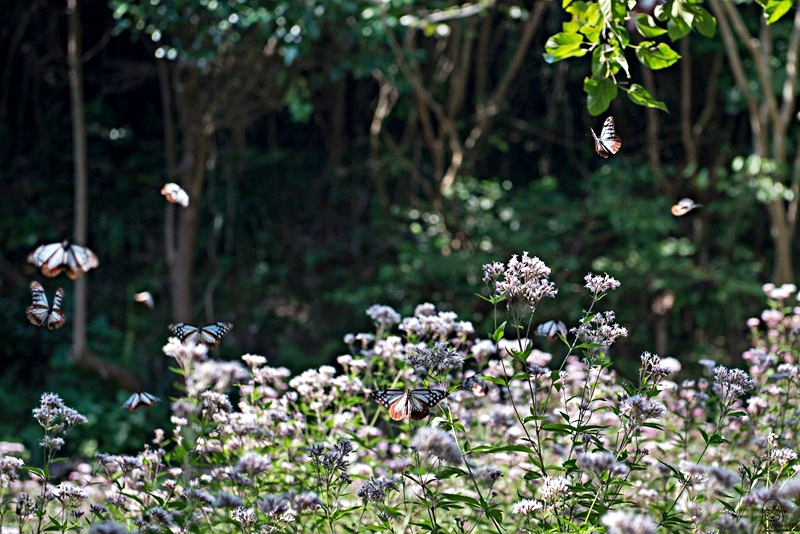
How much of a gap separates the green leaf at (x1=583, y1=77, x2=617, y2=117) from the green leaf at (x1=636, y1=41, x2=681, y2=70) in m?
0.10

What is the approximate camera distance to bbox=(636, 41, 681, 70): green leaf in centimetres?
203

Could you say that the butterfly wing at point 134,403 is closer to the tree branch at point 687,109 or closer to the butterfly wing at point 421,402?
the butterfly wing at point 421,402

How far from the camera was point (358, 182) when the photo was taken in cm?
688

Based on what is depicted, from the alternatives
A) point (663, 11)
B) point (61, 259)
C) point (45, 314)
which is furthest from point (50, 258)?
point (663, 11)

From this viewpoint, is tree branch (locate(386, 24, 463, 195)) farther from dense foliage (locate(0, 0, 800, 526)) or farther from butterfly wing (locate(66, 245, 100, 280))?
butterfly wing (locate(66, 245, 100, 280))

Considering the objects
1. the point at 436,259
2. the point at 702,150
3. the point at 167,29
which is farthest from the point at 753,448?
the point at 702,150

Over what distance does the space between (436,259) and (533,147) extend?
1706 mm

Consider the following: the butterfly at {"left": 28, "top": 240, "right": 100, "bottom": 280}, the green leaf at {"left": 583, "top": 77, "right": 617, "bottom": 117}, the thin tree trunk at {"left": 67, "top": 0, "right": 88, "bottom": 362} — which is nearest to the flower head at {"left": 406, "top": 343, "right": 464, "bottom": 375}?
the green leaf at {"left": 583, "top": 77, "right": 617, "bottom": 117}

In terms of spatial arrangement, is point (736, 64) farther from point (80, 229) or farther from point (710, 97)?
point (80, 229)

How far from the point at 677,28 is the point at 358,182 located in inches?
193

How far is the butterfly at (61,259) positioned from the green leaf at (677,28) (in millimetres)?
1608

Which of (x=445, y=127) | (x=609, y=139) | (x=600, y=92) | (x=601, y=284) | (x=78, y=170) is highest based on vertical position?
(x=445, y=127)

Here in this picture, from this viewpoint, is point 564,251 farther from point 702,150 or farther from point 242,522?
point 242,522

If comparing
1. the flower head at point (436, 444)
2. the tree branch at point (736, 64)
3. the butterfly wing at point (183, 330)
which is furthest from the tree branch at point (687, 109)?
the flower head at point (436, 444)
